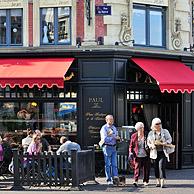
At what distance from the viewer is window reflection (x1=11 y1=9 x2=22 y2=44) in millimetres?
20750

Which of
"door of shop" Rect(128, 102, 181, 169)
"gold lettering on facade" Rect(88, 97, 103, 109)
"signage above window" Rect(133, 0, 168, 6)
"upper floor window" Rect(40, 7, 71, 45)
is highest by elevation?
"signage above window" Rect(133, 0, 168, 6)

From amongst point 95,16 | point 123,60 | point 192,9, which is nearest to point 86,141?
point 123,60

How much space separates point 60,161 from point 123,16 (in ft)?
22.1

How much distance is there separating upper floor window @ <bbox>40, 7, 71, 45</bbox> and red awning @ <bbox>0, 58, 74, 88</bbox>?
0.88 meters

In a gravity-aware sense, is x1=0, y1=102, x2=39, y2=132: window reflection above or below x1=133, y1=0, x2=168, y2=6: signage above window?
below

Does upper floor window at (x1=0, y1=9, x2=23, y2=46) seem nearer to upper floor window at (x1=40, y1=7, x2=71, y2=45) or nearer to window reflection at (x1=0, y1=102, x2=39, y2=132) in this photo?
upper floor window at (x1=40, y1=7, x2=71, y2=45)

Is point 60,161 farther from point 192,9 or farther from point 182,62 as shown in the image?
point 192,9


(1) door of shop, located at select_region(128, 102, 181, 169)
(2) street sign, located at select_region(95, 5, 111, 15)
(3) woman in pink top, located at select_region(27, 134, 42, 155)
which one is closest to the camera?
(3) woman in pink top, located at select_region(27, 134, 42, 155)

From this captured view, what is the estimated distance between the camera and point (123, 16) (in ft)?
66.8

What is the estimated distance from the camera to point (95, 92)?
19734 millimetres

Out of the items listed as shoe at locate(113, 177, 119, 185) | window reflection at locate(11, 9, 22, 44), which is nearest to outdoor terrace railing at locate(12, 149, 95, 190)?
shoe at locate(113, 177, 119, 185)

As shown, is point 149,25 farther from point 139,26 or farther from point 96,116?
point 96,116

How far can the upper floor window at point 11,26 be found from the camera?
20766 mm

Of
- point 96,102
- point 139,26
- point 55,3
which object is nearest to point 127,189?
point 96,102
